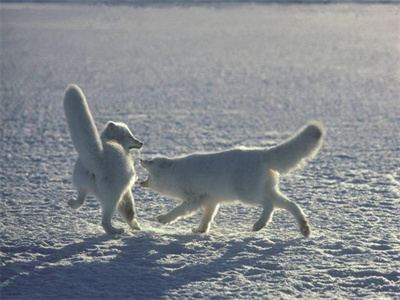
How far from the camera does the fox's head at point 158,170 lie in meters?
5.08

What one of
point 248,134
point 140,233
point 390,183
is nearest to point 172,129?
point 248,134

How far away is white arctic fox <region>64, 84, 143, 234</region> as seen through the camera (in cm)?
448

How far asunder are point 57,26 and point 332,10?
12.2m

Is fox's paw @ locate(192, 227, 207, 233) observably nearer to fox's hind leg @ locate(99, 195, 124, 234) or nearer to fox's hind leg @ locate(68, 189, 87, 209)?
fox's hind leg @ locate(99, 195, 124, 234)

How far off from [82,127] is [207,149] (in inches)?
129

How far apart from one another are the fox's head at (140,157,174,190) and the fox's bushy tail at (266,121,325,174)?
0.85m

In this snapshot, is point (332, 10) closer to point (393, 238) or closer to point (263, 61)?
point (263, 61)

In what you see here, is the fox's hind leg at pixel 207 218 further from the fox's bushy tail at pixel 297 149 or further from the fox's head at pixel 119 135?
the fox's head at pixel 119 135

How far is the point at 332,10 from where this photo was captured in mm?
28047

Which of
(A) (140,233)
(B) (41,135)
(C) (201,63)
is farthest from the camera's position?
(C) (201,63)

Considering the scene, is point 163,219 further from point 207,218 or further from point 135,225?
point 207,218

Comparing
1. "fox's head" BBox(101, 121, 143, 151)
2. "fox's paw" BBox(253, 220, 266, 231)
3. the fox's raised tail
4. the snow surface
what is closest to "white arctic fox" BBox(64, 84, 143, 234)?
the fox's raised tail

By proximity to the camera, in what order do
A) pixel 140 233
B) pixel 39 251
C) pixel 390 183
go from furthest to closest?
pixel 390 183, pixel 140 233, pixel 39 251

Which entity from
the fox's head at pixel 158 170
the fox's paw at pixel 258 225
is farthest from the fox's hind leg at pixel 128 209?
the fox's paw at pixel 258 225
